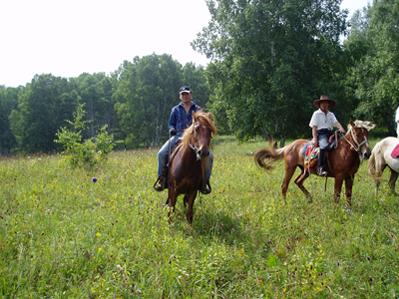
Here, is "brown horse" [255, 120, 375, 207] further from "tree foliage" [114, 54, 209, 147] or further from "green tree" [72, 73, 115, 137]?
"green tree" [72, 73, 115, 137]

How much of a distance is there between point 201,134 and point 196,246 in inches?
69.2

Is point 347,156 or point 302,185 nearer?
point 347,156

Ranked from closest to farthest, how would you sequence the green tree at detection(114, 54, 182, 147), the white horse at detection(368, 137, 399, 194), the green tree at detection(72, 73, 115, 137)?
the white horse at detection(368, 137, 399, 194)
the green tree at detection(114, 54, 182, 147)
the green tree at detection(72, 73, 115, 137)

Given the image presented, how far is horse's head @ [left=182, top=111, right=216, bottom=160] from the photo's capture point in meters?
5.73

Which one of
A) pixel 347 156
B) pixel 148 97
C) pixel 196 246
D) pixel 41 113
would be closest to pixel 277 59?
pixel 347 156

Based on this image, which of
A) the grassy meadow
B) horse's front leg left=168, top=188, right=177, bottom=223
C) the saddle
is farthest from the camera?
the saddle

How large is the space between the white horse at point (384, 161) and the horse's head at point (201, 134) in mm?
5458

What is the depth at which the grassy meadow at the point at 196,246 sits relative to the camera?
13.3 feet

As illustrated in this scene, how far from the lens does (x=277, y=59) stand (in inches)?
906

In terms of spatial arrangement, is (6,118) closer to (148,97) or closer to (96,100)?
(96,100)

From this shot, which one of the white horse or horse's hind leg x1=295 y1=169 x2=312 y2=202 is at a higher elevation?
the white horse

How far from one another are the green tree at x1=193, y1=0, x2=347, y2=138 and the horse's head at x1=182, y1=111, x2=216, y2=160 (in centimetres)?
1639

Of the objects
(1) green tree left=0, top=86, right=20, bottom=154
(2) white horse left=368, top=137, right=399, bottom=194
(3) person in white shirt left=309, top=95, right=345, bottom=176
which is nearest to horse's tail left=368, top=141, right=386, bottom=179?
(2) white horse left=368, top=137, right=399, bottom=194

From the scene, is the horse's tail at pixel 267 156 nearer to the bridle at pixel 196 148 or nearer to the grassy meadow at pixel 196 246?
the grassy meadow at pixel 196 246
